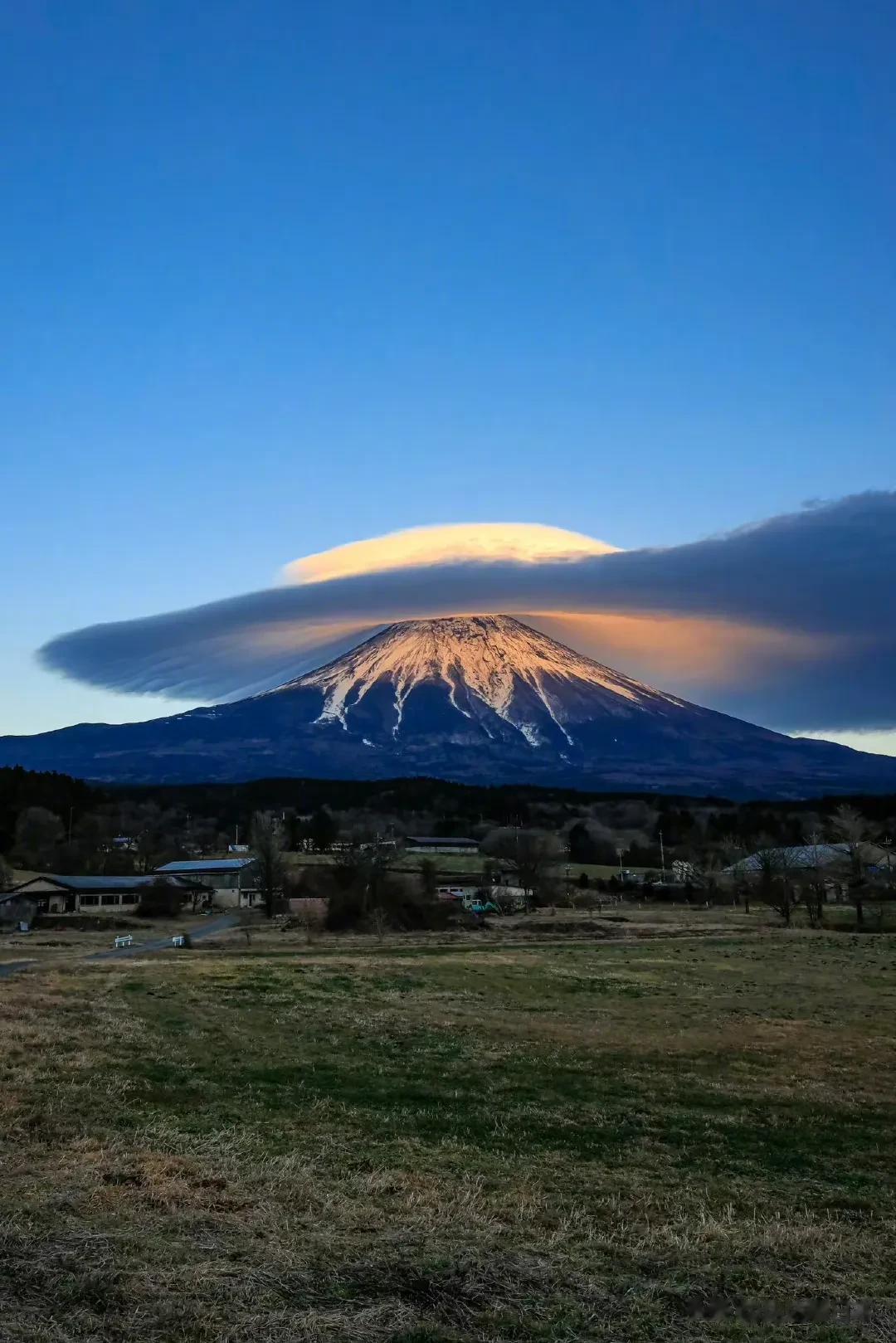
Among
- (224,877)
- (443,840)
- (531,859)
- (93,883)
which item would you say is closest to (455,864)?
(443,840)

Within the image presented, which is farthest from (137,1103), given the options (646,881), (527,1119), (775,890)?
(646,881)

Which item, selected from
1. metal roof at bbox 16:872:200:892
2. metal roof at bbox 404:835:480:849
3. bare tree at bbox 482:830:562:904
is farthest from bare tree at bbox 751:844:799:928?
metal roof at bbox 16:872:200:892

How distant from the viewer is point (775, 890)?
77.2 meters

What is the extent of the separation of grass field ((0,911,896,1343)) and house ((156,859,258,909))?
65.7 m

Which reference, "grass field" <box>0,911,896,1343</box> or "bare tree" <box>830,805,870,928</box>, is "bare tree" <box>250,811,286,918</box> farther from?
"grass field" <box>0,911,896,1343</box>

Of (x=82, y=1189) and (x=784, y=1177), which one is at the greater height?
(x=82, y=1189)

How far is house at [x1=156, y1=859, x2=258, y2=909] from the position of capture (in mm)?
94688

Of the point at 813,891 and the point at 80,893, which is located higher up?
the point at 80,893

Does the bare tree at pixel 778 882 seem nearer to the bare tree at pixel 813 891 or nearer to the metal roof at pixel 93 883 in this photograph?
the bare tree at pixel 813 891

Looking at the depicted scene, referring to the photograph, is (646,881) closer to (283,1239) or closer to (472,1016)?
(472,1016)

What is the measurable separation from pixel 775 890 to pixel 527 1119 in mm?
65500

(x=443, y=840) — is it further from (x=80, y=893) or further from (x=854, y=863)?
(x=854, y=863)

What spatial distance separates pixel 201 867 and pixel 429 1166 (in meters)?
99.6

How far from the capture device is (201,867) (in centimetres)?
10900
